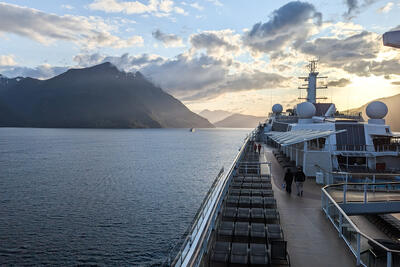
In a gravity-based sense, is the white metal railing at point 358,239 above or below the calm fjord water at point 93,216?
above

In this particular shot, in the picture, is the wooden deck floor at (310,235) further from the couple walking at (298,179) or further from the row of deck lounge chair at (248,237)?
the row of deck lounge chair at (248,237)

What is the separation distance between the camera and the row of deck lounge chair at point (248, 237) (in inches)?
230

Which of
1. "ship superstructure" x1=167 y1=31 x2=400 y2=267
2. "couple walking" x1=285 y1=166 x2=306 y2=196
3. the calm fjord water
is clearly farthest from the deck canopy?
the calm fjord water

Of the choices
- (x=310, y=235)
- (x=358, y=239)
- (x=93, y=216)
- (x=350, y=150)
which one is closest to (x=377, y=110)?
(x=350, y=150)

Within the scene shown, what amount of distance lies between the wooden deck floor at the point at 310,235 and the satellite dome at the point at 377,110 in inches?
681

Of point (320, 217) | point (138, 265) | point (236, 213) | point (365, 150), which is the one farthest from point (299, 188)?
point (365, 150)

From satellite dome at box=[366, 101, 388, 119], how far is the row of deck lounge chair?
20.1 meters

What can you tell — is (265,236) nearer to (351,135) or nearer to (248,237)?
(248,237)

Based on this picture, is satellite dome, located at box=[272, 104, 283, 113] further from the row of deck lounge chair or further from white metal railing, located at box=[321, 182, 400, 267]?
the row of deck lounge chair

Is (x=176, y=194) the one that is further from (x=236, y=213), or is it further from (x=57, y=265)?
(x=236, y=213)

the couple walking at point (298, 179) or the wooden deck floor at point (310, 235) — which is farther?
the couple walking at point (298, 179)

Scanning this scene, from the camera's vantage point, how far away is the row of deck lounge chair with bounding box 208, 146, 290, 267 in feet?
19.2

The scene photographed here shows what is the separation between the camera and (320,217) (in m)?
9.59

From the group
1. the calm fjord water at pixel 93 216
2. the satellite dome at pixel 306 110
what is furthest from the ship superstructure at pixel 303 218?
the satellite dome at pixel 306 110
